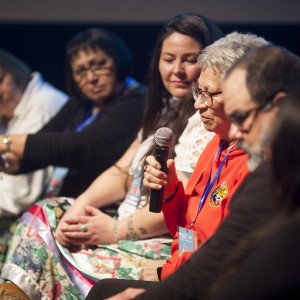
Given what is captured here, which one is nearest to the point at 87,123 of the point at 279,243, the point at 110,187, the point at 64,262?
the point at 110,187

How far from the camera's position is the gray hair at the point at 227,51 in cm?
198

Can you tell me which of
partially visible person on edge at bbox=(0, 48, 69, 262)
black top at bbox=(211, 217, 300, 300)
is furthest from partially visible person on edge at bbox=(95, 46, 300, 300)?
partially visible person on edge at bbox=(0, 48, 69, 262)

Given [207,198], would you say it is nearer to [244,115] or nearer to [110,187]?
[244,115]

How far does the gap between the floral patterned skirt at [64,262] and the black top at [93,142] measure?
0.56 meters

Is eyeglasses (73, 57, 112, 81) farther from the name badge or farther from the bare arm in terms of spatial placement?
the name badge

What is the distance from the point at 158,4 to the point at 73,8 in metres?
0.53

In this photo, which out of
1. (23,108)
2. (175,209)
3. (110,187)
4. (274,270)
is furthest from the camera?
(23,108)

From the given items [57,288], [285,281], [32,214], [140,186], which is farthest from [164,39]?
[285,281]

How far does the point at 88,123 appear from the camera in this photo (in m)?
3.15

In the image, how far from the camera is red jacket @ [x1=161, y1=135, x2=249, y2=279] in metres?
1.93

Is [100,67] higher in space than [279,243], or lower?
lower

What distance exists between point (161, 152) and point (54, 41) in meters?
2.24

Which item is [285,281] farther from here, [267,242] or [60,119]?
[60,119]

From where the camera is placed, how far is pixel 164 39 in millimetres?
2582
